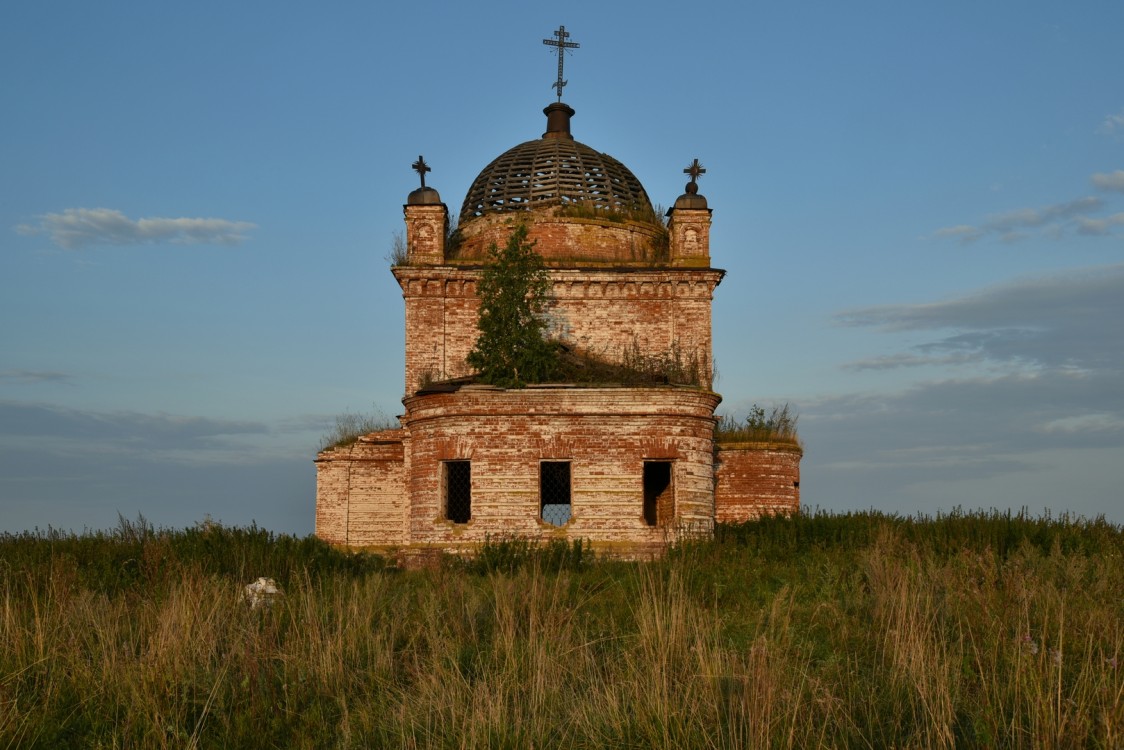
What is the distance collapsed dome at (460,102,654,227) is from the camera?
2386cm

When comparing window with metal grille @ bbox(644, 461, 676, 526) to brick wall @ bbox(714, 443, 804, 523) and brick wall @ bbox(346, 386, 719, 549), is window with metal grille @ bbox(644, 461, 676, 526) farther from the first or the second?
brick wall @ bbox(346, 386, 719, 549)

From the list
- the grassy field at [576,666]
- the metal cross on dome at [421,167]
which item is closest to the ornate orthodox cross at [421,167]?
the metal cross on dome at [421,167]

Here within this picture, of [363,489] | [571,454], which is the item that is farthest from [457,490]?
[363,489]

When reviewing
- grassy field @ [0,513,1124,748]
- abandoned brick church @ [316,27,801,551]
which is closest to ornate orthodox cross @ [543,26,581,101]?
abandoned brick church @ [316,27,801,551]

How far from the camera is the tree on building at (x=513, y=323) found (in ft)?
62.0

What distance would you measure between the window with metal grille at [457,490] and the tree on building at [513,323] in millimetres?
1719

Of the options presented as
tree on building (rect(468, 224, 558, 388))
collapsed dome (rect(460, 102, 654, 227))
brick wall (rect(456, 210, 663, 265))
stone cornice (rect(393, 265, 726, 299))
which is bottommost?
tree on building (rect(468, 224, 558, 388))

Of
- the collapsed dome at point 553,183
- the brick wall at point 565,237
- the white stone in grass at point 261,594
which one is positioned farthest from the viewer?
the collapsed dome at point 553,183

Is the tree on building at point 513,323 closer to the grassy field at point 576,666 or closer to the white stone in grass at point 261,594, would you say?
the grassy field at point 576,666

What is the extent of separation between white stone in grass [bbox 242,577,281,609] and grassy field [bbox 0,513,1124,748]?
208 millimetres

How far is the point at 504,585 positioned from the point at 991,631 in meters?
4.54

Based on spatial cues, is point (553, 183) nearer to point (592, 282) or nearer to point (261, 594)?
point (592, 282)

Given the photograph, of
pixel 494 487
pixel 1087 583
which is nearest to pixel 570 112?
pixel 494 487

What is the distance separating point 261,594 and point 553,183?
15392mm
